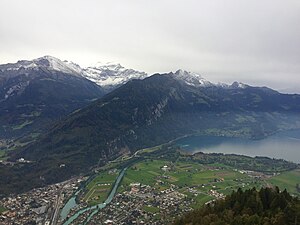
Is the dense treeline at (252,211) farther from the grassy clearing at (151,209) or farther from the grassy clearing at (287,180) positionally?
the grassy clearing at (287,180)

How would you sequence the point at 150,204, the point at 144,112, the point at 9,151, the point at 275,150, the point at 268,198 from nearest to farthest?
the point at 268,198 < the point at 150,204 < the point at 9,151 < the point at 275,150 < the point at 144,112

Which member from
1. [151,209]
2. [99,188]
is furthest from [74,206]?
[151,209]

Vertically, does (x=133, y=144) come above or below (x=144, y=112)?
below

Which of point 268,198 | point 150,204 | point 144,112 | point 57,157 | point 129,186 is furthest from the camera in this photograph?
point 144,112

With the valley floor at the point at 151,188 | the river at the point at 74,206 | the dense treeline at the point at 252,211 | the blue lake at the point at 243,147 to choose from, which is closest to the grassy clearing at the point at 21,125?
the valley floor at the point at 151,188

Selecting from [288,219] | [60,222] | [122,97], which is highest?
[122,97]

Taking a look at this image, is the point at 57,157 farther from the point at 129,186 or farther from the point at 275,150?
the point at 275,150

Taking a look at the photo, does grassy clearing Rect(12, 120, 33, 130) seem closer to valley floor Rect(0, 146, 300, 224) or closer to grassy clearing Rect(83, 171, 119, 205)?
valley floor Rect(0, 146, 300, 224)

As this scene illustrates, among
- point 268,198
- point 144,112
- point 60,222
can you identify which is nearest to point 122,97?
point 144,112
